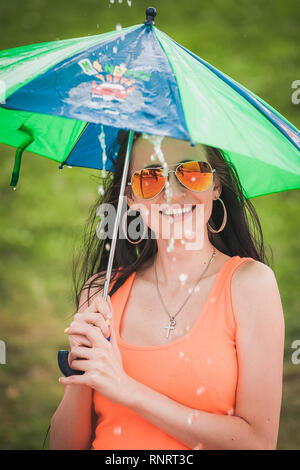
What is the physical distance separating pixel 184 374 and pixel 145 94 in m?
A: 1.06

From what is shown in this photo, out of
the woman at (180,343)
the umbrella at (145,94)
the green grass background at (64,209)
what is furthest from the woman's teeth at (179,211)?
the green grass background at (64,209)

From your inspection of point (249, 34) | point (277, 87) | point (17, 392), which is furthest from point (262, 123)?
point (249, 34)

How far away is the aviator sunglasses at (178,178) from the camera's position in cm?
234

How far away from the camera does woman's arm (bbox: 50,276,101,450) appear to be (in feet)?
7.93

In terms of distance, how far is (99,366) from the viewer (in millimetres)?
2092

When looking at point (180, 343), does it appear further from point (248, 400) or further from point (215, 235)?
point (215, 235)

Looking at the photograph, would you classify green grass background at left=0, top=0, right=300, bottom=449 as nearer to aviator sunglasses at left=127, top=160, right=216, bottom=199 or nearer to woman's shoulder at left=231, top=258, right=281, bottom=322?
woman's shoulder at left=231, top=258, right=281, bottom=322

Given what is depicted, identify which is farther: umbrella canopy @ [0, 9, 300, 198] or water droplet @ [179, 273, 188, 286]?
water droplet @ [179, 273, 188, 286]

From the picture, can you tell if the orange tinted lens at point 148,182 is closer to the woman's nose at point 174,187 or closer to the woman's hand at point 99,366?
the woman's nose at point 174,187

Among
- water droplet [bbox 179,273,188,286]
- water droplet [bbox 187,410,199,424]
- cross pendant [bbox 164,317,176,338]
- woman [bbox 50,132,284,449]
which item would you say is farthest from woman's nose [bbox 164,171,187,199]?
water droplet [bbox 187,410,199,424]

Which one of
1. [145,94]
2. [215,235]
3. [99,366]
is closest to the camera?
[145,94]

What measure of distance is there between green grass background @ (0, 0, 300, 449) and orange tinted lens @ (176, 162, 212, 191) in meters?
2.49

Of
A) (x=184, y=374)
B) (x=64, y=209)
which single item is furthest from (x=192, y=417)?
(x=64, y=209)
